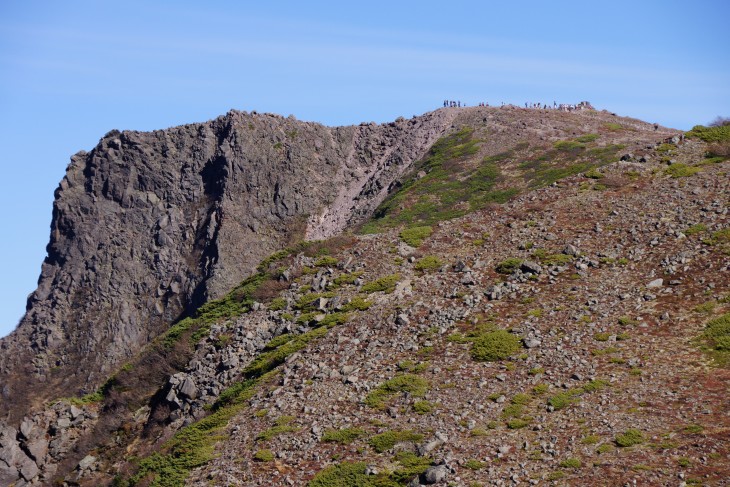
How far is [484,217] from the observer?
57750 millimetres

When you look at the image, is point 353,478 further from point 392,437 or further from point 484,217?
point 484,217

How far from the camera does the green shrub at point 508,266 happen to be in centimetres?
4891

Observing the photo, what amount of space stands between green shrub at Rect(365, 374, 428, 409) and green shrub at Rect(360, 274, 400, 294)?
10400mm

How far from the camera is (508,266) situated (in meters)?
49.2

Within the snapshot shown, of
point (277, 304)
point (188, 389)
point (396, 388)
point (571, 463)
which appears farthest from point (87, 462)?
point (571, 463)

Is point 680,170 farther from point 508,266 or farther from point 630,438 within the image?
point 630,438

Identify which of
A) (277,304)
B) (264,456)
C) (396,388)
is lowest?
(264,456)

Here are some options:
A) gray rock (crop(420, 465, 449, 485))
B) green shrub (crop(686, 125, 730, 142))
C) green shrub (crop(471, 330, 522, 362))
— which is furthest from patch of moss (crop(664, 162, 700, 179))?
gray rock (crop(420, 465, 449, 485))

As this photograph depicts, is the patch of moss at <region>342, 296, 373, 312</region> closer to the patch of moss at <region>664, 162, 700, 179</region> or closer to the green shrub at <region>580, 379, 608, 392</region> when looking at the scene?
the green shrub at <region>580, 379, 608, 392</region>

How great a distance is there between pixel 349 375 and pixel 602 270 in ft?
55.4

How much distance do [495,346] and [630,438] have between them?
10546 millimetres

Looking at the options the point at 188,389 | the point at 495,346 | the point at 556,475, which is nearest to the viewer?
the point at 556,475

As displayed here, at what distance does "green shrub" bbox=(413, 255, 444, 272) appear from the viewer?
5176 centimetres

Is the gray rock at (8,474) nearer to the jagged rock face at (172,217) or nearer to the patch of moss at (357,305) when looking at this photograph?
the patch of moss at (357,305)
